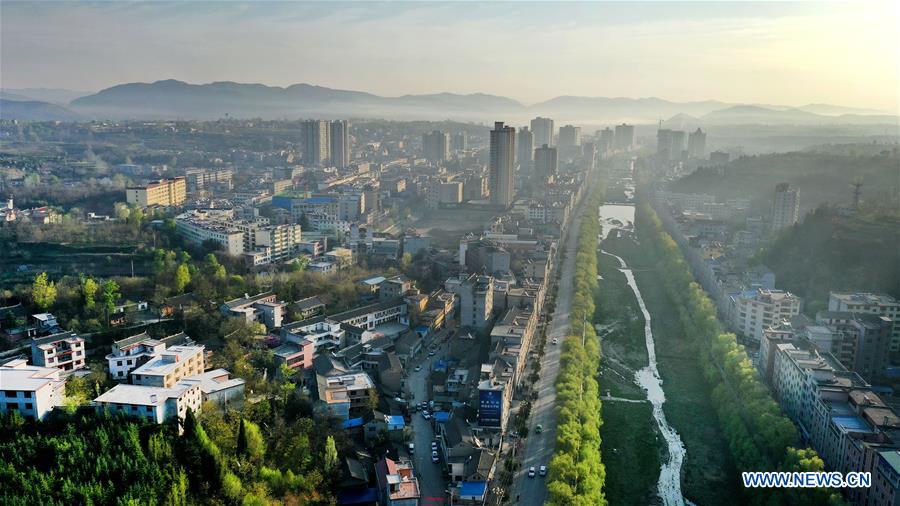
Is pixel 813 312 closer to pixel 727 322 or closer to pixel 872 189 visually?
Answer: pixel 727 322

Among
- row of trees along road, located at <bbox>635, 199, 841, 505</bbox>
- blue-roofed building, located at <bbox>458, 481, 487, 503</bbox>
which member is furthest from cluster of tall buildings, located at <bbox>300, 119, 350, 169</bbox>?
blue-roofed building, located at <bbox>458, 481, 487, 503</bbox>

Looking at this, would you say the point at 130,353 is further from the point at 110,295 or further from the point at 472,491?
the point at 472,491

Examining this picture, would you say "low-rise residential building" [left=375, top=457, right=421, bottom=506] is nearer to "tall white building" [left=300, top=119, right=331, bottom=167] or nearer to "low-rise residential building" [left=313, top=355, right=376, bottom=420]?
"low-rise residential building" [left=313, top=355, right=376, bottom=420]

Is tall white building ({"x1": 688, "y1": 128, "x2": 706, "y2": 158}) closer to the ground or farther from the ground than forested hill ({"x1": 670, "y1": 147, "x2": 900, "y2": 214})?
farther from the ground

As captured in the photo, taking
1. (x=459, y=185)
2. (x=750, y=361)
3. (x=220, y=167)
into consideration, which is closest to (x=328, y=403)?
(x=750, y=361)

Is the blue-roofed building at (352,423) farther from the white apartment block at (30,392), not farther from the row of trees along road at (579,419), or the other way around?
the white apartment block at (30,392)

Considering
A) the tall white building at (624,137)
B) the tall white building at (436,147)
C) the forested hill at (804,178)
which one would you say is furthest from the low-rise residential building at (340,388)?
the tall white building at (624,137)
